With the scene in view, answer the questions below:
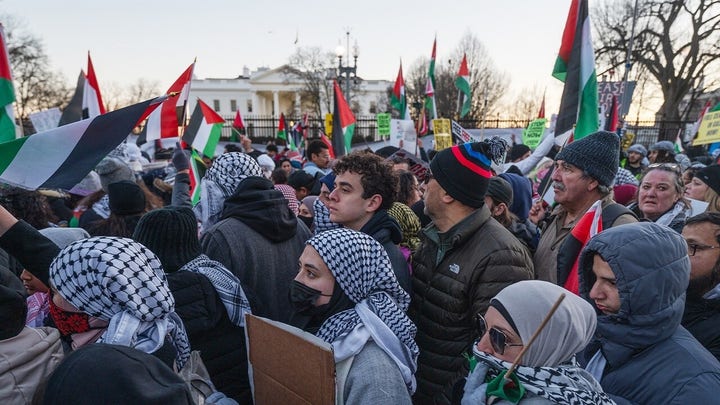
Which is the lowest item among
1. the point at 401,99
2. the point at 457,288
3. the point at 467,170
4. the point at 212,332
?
the point at 212,332

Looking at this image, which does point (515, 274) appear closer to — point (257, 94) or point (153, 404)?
point (153, 404)

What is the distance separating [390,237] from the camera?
272 cm

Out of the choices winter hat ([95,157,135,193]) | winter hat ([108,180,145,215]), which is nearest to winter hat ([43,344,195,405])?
winter hat ([108,180,145,215])

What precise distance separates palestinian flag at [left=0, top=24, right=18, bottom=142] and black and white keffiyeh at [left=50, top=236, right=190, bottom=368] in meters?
3.51

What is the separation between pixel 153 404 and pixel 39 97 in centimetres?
3681

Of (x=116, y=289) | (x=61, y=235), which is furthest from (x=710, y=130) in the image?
(x=61, y=235)

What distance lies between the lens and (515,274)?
7.36 feet

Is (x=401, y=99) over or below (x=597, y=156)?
over

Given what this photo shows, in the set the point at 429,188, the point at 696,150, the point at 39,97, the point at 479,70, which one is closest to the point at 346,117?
the point at 429,188

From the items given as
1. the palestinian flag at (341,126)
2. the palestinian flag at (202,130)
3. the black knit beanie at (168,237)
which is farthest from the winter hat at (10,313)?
the palestinian flag at (341,126)

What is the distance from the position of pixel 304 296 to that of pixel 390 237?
0.85 m

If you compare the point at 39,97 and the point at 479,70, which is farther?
the point at 479,70

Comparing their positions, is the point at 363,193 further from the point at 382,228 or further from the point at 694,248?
the point at 694,248

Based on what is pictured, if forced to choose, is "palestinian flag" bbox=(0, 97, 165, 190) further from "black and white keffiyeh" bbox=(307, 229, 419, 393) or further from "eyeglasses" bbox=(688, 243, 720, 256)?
"eyeglasses" bbox=(688, 243, 720, 256)
